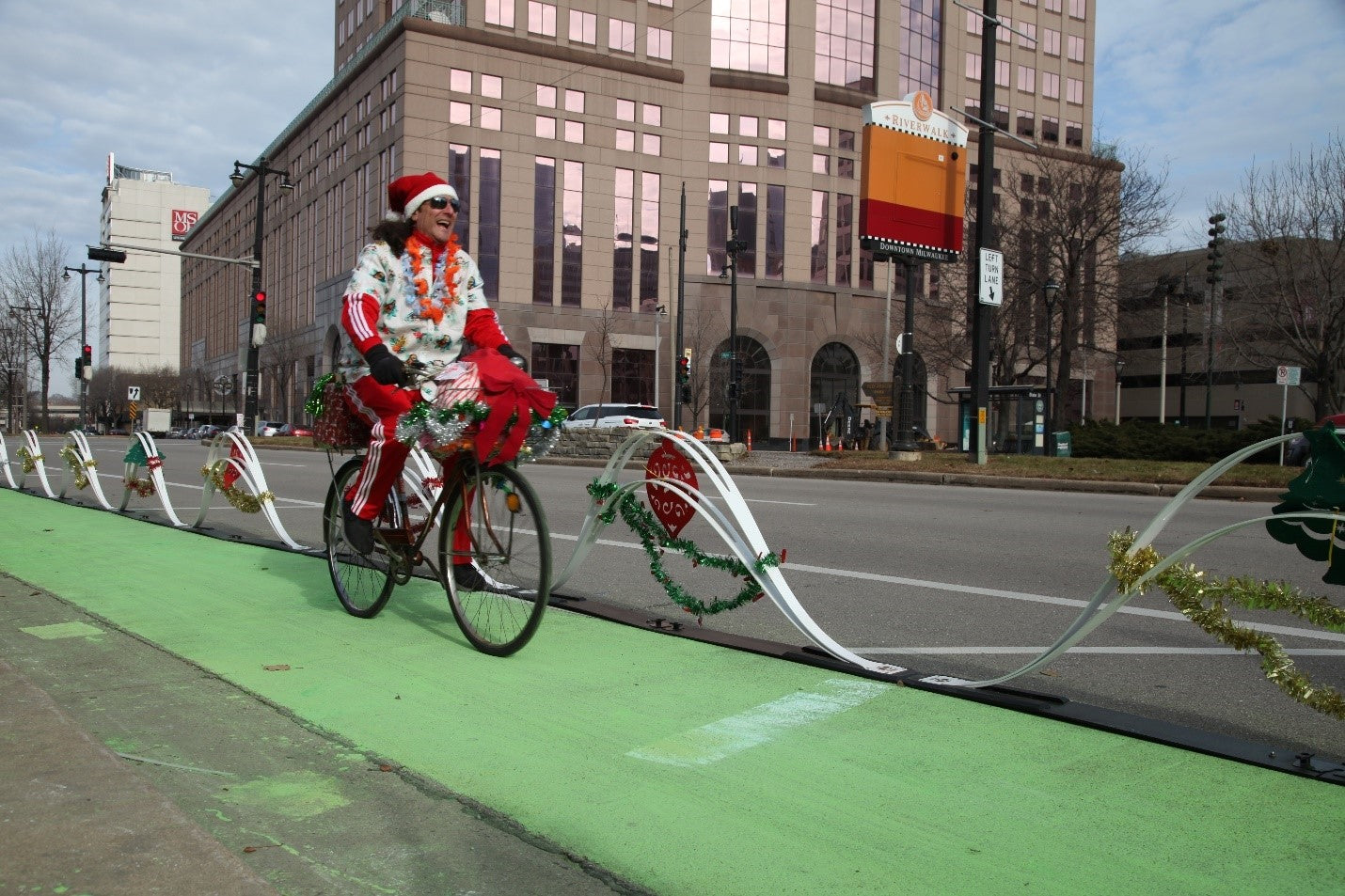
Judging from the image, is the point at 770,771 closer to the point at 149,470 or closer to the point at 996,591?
the point at 996,591

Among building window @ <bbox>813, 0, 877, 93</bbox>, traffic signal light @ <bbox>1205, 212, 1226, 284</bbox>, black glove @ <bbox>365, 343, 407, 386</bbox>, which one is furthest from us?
building window @ <bbox>813, 0, 877, 93</bbox>

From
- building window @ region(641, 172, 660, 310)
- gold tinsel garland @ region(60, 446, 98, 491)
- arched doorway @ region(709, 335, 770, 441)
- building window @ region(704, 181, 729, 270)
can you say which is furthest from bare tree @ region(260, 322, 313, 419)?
gold tinsel garland @ region(60, 446, 98, 491)

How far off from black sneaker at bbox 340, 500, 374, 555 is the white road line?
7.48 feet

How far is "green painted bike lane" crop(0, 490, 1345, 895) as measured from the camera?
247 centimetres

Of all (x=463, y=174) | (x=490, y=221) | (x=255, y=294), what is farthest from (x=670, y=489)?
(x=463, y=174)

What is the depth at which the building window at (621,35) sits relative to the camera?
5503cm

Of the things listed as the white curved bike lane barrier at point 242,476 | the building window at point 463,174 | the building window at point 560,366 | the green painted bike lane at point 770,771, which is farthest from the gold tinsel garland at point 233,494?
the building window at point 560,366

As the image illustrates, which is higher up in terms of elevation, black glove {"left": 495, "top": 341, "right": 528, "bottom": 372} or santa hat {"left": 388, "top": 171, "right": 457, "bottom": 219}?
santa hat {"left": 388, "top": 171, "right": 457, "bottom": 219}

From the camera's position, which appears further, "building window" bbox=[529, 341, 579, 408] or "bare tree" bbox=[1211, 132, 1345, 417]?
"building window" bbox=[529, 341, 579, 408]

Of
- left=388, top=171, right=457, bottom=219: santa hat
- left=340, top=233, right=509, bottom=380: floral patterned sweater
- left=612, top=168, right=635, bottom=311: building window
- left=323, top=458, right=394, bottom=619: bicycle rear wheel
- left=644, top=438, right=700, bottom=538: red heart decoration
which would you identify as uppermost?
left=612, top=168, right=635, bottom=311: building window

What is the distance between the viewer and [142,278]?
531ft

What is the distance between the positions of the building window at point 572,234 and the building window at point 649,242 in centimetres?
340

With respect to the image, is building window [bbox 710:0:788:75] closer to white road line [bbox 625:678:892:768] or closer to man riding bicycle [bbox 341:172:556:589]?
man riding bicycle [bbox 341:172:556:589]

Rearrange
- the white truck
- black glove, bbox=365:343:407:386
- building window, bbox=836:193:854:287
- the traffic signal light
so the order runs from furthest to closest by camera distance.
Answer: building window, bbox=836:193:854:287 < the traffic signal light < the white truck < black glove, bbox=365:343:407:386
